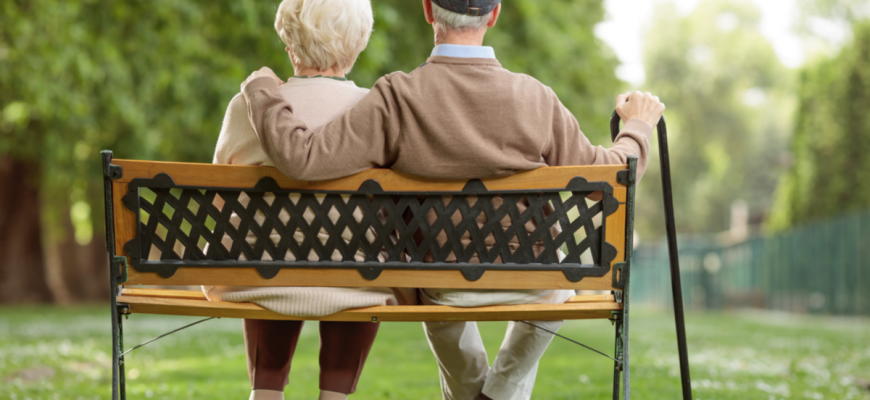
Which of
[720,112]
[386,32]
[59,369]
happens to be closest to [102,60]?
[386,32]

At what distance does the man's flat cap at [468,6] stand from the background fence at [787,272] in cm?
1500

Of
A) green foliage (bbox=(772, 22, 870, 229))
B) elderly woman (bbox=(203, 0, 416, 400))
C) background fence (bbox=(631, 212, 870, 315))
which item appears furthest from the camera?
green foliage (bbox=(772, 22, 870, 229))

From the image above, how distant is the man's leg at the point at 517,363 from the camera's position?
3127 mm

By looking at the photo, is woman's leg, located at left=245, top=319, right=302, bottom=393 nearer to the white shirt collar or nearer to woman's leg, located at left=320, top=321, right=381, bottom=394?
woman's leg, located at left=320, top=321, right=381, bottom=394

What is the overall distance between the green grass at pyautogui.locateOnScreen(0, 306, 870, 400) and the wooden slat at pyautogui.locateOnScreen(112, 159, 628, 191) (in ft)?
8.66

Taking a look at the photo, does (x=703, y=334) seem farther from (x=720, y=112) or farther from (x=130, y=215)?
(x=720, y=112)

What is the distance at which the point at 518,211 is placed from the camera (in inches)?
102

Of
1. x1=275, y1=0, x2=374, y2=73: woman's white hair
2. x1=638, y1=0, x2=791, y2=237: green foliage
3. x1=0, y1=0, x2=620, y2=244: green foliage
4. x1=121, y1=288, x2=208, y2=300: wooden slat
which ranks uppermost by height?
x1=638, y1=0, x2=791, y2=237: green foliage

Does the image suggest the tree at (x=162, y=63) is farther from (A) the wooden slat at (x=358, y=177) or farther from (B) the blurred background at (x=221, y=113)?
(A) the wooden slat at (x=358, y=177)

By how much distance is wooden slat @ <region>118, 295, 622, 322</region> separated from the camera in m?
2.60

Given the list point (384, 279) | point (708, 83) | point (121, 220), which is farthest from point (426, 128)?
point (708, 83)

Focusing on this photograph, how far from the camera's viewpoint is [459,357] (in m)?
3.17

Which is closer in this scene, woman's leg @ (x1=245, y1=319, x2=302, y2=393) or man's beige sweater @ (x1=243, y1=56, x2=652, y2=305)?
man's beige sweater @ (x1=243, y1=56, x2=652, y2=305)

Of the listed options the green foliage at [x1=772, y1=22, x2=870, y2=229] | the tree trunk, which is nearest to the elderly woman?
the tree trunk
